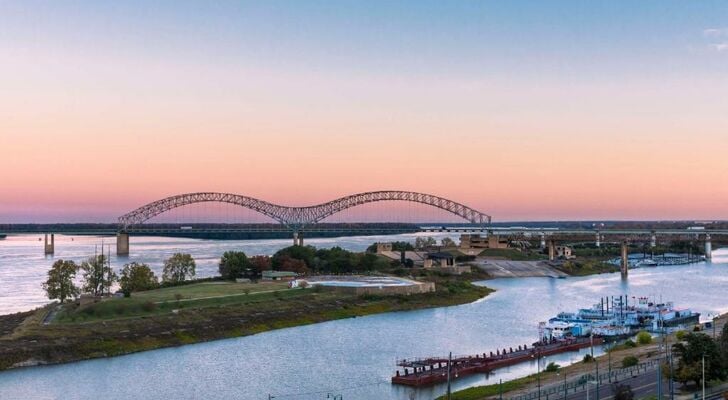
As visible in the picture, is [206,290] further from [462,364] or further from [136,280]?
[462,364]

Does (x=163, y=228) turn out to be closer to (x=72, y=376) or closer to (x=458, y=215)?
(x=458, y=215)

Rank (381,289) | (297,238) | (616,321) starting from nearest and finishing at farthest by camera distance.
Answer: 1. (616,321)
2. (381,289)
3. (297,238)

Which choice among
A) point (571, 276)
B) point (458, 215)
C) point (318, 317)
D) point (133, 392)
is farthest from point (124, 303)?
point (458, 215)

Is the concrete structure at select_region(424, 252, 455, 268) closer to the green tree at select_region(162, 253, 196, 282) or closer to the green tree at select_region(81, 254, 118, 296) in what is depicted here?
the green tree at select_region(162, 253, 196, 282)

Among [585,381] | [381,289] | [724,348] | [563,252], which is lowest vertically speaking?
[585,381]

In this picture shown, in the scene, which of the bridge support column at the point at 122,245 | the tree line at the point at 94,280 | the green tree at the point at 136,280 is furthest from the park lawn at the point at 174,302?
the bridge support column at the point at 122,245

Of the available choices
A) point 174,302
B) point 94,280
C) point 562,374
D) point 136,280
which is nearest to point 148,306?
point 174,302
